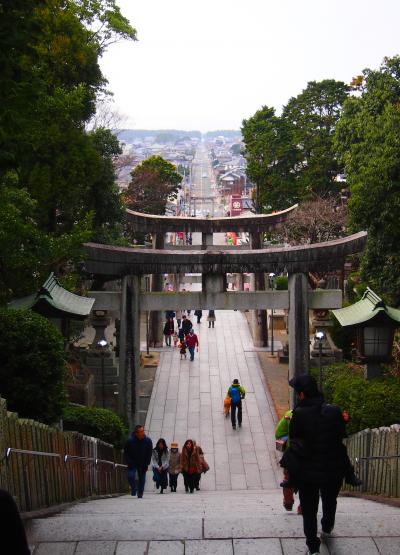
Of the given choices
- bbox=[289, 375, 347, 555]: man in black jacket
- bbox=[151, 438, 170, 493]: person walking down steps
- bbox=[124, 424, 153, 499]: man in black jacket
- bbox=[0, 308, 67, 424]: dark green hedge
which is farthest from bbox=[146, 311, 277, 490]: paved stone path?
bbox=[289, 375, 347, 555]: man in black jacket

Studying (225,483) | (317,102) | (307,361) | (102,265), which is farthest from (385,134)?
(317,102)

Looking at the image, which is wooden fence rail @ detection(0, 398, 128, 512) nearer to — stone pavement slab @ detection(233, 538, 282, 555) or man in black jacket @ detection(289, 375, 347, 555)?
stone pavement slab @ detection(233, 538, 282, 555)

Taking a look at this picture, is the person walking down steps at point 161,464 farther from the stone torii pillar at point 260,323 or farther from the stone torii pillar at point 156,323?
the stone torii pillar at point 260,323

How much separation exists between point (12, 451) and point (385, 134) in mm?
19891

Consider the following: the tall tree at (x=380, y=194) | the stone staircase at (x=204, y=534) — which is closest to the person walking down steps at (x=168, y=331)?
the tall tree at (x=380, y=194)

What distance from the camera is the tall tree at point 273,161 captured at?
3906 centimetres

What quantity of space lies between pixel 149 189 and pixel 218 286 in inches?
1104

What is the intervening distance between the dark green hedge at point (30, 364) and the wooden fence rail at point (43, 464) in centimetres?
60

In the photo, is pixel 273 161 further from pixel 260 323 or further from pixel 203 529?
pixel 203 529

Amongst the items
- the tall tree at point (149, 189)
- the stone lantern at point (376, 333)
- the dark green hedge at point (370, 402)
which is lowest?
the dark green hedge at point (370, 402)

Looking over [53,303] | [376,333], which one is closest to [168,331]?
[53,303]

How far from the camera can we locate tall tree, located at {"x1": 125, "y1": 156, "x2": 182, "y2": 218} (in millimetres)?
43438

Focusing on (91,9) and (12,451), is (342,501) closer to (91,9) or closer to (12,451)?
(12,451)

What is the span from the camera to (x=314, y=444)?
5801 millimetres
